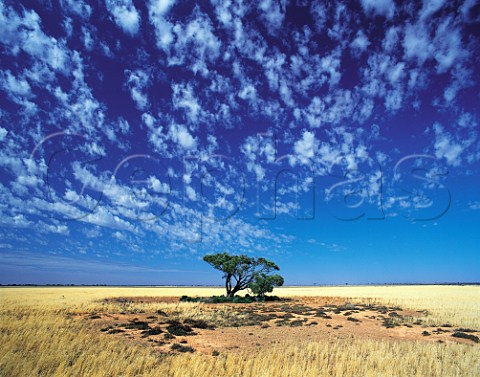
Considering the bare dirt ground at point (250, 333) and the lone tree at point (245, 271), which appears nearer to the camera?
the bare dirt ground at point (250, 333)

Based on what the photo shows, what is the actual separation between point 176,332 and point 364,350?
1166 cm

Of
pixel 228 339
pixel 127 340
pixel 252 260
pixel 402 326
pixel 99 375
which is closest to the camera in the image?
Answer: pixel 99 375

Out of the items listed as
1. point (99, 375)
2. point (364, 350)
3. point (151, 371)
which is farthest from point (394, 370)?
point (99, 375)

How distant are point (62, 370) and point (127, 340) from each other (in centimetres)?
780

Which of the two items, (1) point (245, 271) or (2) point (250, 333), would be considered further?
(1) point (245, 271)

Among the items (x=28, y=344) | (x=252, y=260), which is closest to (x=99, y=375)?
(x=28, y=344)

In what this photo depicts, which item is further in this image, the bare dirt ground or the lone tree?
the lone tree

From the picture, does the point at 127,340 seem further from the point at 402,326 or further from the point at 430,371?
the point at 402,326

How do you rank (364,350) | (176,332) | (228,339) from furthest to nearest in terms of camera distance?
(176,332)
(228,339)
(364,350)

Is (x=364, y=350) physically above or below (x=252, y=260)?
below

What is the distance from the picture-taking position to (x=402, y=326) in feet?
79.8

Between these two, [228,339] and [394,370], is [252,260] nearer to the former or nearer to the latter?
[228,339]

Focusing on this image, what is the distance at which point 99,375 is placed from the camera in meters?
9.88

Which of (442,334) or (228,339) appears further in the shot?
(442,334)
